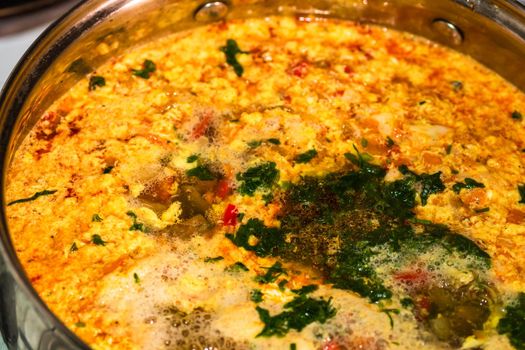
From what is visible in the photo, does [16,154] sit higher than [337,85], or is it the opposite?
[337,85]

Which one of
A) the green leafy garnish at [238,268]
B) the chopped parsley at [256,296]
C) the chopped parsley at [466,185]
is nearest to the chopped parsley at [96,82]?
the green leafy garnish at [238,268]

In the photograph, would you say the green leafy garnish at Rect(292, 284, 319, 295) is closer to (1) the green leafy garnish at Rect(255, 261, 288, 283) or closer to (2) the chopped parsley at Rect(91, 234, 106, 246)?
(1) the green leafy garnish at Rect(255, 261, 288, 283)

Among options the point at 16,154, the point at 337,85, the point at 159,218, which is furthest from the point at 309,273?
the point at 16,154

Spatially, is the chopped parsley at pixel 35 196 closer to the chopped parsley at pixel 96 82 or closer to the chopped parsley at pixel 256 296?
the chopped parsley at pixel 96 82

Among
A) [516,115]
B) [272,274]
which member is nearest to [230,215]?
[272,274]

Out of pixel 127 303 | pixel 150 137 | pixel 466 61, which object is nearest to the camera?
pixel 127 303

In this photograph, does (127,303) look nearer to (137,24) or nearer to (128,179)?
(128,179)
